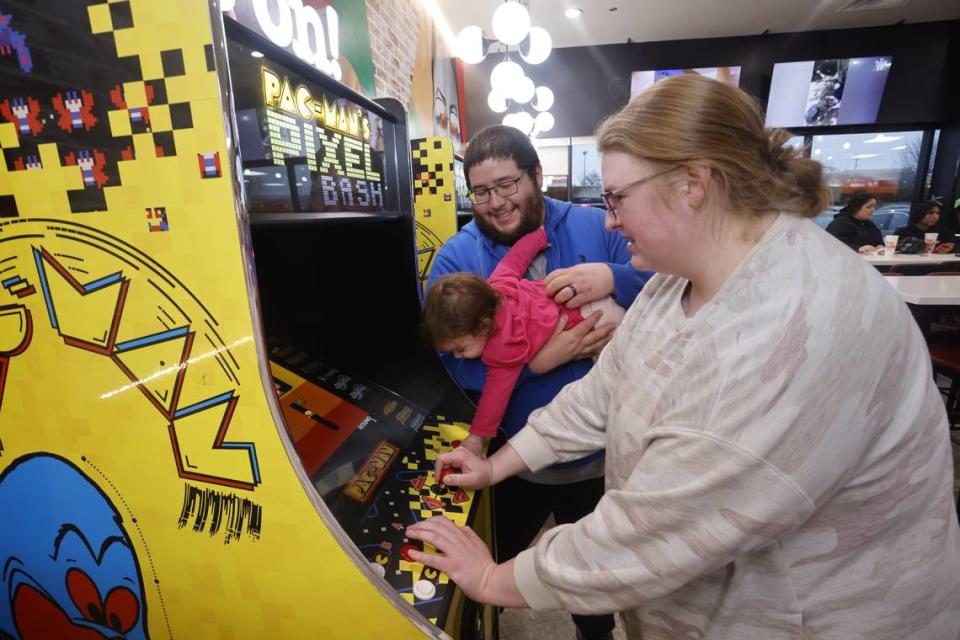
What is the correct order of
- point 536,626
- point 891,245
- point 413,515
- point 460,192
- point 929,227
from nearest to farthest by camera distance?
point 413,515
point 536,626
point 460,192
point 891,245
point 929,227

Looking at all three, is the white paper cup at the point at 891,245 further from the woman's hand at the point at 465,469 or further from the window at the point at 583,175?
the woman's hand at the point at 465,469

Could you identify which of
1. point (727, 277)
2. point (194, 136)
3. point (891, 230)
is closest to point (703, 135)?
point (727, 277)

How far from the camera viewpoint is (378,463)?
1.11m

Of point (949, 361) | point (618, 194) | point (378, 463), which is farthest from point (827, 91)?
point (378, 463)

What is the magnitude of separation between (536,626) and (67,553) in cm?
162

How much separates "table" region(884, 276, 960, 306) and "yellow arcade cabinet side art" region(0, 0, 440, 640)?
3.11 meters

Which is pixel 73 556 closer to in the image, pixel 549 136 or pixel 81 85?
pixel 81 85

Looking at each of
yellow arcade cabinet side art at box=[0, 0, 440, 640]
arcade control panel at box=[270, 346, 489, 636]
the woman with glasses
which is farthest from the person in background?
yellow arcade cabinet side art at box=[0, 0, 440, 640]

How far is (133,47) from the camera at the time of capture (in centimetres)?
64

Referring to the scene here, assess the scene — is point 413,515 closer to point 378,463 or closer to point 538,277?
point 378,463

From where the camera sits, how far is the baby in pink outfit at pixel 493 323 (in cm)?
132

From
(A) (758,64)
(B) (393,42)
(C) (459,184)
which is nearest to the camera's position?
(C) (459,184)

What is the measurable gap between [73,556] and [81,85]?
817 millimetres

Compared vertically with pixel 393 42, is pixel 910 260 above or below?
below
